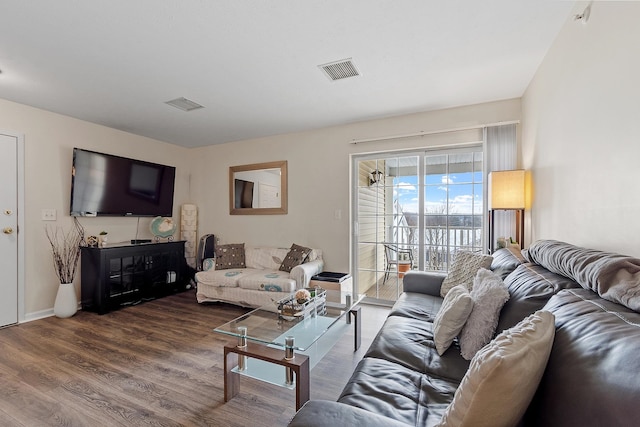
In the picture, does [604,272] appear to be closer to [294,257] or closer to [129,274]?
[294,257]

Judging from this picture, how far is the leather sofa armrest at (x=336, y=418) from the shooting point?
0.83 meters

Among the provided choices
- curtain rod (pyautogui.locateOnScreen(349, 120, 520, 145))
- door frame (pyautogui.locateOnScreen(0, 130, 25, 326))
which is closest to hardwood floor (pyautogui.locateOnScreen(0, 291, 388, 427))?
door frame (pyautogui.locateOnScreen(0, 130, 25, 326))

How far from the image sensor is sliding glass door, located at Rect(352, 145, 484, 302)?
11.2ft

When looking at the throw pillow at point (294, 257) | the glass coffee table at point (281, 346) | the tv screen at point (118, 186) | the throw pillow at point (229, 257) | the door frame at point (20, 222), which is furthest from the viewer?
the throw pillow at point (229, 257)

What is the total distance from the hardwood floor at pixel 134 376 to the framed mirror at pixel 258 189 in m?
1.87

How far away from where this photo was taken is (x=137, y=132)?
4.21 m

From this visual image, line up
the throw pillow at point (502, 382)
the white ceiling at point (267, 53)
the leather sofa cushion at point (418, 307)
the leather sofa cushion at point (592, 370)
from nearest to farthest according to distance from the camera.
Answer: the leather sofa cushion at point (592, 370)
the throw pillow at point (502, 382)
the white ceiling at point (267, 53)
the leather sofa cushion at point (418, 307)

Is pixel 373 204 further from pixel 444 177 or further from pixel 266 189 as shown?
pixel 266 189

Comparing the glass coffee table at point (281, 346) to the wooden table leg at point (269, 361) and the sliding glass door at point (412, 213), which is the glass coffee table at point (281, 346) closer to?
the wooden table leg at point (269, 361)

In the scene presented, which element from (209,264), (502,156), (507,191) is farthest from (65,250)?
(502,156)

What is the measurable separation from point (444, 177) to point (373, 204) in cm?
95

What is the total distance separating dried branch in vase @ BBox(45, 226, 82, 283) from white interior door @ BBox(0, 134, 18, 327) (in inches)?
12.9

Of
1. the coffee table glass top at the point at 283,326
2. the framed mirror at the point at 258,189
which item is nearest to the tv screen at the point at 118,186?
the framed mirror at the point at 258,189

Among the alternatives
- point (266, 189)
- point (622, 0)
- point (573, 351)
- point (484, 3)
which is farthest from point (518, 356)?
point (266, 189)
